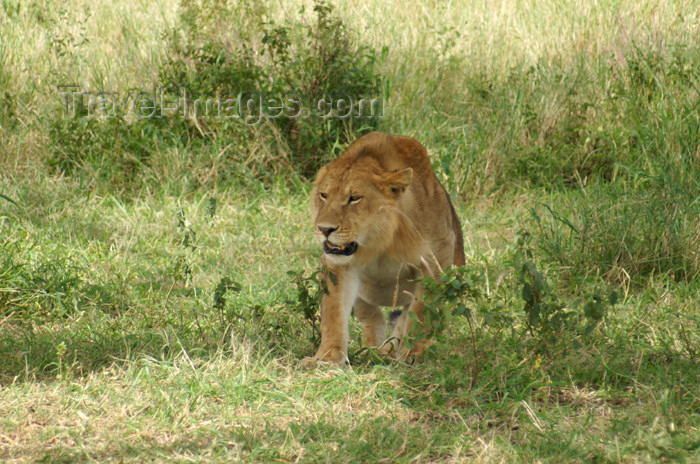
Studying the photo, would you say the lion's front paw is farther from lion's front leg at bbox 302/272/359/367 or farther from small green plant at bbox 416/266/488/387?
small green plant at bbox 416/266/488/387

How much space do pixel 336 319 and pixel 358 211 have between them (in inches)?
18.9

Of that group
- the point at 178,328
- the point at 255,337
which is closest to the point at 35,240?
the point at 178,328

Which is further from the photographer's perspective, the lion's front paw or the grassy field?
the lion's front paw

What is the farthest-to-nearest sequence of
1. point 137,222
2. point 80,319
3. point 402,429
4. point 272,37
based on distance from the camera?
1. point 272,37
2. point 137,222
3. point 80,319
4. point 402,429

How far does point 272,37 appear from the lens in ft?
22.4

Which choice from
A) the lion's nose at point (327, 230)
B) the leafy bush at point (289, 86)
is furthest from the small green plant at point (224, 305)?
the leafy bush at point (289, 86)

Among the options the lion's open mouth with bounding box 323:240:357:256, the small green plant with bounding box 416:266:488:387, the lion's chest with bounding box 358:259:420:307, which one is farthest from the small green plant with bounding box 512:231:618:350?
the lion's open mouth with bounding box 323:240:357:256

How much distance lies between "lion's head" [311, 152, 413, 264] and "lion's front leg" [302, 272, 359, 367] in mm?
125

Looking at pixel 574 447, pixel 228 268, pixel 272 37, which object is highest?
pixel 272 37

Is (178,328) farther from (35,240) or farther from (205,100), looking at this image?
(205,100)

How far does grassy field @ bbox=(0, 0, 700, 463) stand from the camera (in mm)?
3078

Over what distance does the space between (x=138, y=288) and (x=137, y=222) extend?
122cm

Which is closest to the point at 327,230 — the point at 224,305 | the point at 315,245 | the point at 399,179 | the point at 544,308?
the point at 399,179

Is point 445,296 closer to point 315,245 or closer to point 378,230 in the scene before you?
point 378,230
